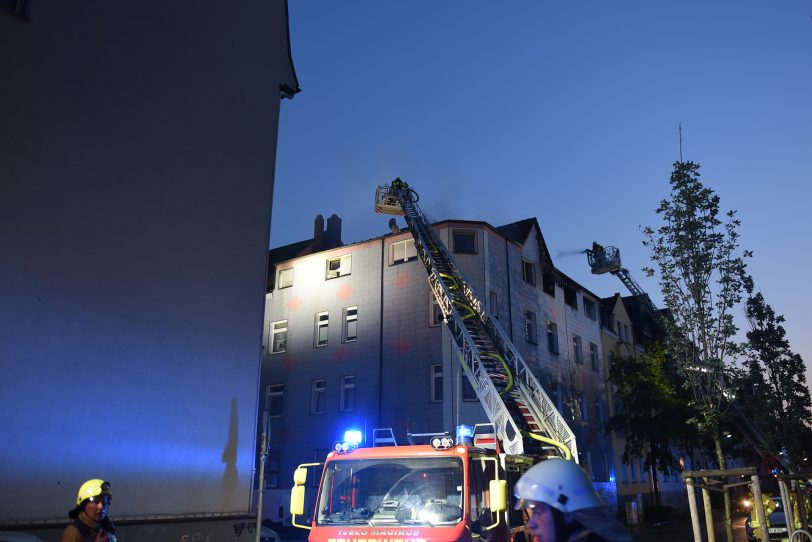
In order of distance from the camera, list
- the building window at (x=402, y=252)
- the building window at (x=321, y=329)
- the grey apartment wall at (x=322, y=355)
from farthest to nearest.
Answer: the building window at (x=321, y=329), the building window at (x=402, y=252), the grey apartment wall at (x=322, y=355)

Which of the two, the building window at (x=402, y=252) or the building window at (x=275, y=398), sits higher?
the building window at (x=402, y=252)

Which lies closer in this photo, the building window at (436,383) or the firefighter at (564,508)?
the firefighter at (564,508)

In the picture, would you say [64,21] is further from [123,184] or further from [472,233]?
[472,233]

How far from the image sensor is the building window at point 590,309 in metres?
34.4

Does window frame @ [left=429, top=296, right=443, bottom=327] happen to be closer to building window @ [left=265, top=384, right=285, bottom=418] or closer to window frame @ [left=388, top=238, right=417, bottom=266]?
window frame @ [left=388, top=238, right=417, bottom=266]

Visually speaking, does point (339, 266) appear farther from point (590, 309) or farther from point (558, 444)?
point (558, 444)

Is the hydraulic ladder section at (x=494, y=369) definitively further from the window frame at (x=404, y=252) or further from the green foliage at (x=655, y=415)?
the green foliage at (x=655, y=415)

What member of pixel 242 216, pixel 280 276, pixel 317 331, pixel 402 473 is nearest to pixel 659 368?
pixel 317 331

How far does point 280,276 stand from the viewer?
3062 centimetres

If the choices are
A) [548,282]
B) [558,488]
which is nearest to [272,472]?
[548,282]

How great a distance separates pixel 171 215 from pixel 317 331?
17.0 m

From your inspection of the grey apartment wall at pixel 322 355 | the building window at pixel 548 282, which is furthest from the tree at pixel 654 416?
the grey apartment wall at pixel 322 355

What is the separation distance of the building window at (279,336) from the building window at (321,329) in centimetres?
195

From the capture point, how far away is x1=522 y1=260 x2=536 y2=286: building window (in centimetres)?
2870
